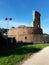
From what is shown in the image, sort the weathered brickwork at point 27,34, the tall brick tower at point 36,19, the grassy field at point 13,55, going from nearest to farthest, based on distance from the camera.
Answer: the grassy field at point 13,55
the weathered brickwork at point 27,34
the tall brick tower at point 36,19

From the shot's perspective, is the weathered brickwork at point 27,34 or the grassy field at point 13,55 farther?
the weathered brickwork at point 27,34

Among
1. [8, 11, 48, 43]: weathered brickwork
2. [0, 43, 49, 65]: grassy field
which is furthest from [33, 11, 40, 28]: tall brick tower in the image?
[0, 43, 49, 65]: grassy field

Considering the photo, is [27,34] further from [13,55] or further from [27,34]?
[13,55]

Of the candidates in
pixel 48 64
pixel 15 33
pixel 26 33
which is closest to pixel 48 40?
pixel 26 33

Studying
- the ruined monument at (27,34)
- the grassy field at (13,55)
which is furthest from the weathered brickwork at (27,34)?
the grassy field at (13,55)

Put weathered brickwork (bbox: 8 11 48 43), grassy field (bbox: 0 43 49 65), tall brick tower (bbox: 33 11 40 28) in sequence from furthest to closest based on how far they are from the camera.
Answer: tall brick tower (bbox: 33 11 40 28) → weathered brickwork (bbox: 8 11 48 43) → grassy field (bbox: 0 43 49 65)

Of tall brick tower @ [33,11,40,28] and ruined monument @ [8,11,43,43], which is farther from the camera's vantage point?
tall brick tower @ [33,11,40,28]

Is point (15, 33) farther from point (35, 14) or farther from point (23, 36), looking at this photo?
point (35, 14)

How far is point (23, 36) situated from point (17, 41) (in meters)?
2.65

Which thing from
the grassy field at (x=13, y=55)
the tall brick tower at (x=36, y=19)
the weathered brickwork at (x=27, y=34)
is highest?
the tall brick tower at (x=36, y=19)

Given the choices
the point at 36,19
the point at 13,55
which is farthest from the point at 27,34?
the point at 13,55

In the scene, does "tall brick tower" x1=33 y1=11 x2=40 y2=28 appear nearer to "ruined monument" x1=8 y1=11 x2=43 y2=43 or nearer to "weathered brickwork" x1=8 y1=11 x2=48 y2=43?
"ruined monument" x1=8 y1=11 x2=43 y2=43

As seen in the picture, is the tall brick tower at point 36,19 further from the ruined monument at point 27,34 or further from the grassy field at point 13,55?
the grassy field at point 13,55

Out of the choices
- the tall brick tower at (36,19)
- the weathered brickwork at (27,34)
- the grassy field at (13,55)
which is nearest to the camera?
the grassy field at (13,55)
